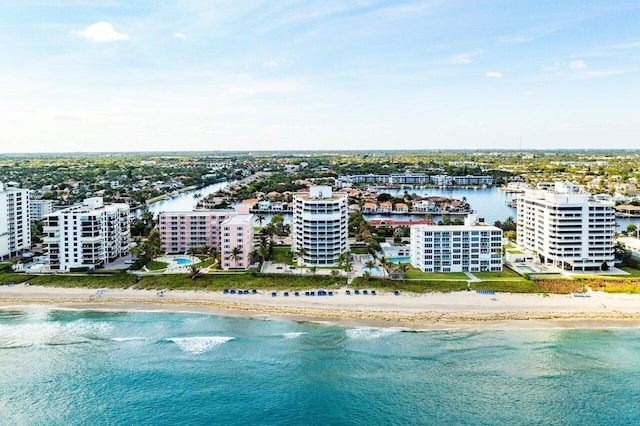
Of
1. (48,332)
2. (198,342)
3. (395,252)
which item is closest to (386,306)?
(198,342)

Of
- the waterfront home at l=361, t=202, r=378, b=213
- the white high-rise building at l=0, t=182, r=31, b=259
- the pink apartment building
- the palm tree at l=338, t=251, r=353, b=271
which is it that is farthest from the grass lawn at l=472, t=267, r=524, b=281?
the waterfront home at l=361, t=202, r=378, b=213

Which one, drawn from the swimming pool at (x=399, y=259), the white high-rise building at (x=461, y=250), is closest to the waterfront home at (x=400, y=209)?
the swimming pool at (x=399, y=259)

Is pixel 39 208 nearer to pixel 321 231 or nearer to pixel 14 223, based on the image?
pixel 14 223

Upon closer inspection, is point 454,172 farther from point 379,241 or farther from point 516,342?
point 516,342

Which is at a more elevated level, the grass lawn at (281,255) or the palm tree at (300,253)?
the palm tree at (300,253)

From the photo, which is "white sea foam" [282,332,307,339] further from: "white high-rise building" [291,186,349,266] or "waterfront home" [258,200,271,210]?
"waterfront home" [258,200,271,210]

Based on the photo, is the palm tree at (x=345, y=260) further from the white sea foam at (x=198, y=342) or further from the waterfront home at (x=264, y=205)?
the waterfront home at (x=264, y=205)

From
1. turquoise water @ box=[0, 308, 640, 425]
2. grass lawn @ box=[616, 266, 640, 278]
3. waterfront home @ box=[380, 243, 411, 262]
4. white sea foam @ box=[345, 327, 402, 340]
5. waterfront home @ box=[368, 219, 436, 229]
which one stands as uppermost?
waterfront home @ box=[368, 219, 436, 229]
